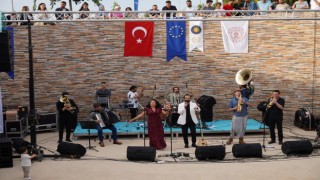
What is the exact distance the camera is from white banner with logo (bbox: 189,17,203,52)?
70.2 ft

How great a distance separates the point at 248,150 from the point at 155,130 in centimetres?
319

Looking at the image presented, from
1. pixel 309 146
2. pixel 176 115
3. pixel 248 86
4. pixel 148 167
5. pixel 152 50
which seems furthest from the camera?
pixel 152 50

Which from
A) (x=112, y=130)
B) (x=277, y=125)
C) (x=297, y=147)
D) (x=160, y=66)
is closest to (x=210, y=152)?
(x=297, y=147)

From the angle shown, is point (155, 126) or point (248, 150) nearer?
point (248, 150)

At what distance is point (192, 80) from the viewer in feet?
72.9

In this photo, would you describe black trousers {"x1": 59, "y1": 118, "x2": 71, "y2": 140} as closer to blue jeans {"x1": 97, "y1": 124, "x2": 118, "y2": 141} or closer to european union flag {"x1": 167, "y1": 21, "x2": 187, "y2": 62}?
blue jeans {"x1": 97, "y1": 124, "x2": 118, "y2": 141}

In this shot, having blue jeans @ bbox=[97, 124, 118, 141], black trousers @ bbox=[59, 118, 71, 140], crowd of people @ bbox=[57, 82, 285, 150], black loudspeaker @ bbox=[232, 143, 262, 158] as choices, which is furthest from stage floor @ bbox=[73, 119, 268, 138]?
black loudspeaker @ bbox=[232, 143, 262, 158]

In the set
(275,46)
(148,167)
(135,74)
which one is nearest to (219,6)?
(275,46)

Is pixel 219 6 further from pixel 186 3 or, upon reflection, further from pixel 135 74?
pixel 135 74

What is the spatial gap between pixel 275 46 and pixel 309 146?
7264 mm

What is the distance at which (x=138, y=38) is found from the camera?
21.1 meters

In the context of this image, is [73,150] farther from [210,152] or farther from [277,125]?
[277,125]

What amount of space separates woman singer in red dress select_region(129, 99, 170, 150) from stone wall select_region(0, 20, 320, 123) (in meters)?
4.87

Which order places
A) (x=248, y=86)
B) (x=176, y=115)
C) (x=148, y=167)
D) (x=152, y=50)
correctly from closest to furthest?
(x=148, y=167)
(x=176, y=115)
(x=248, y=86)
(x=152, y=50)
